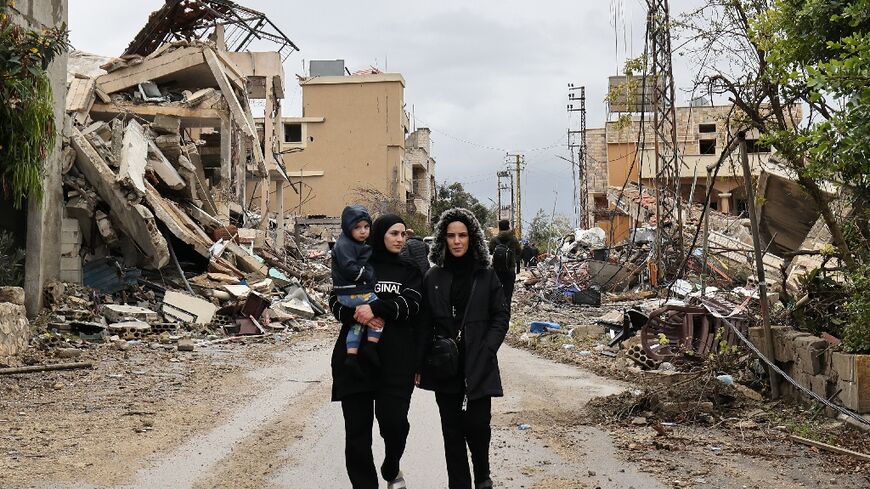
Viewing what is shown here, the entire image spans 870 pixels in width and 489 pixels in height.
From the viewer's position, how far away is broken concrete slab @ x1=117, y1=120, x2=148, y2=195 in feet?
57.5

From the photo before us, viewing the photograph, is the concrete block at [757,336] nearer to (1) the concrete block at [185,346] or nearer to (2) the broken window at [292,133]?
(1) the concrete block at [185,346]

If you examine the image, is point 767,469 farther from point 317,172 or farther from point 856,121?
point 317,172

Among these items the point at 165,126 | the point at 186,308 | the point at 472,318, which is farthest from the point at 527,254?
the point at 472,318

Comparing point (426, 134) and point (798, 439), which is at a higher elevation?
point (426, 134)

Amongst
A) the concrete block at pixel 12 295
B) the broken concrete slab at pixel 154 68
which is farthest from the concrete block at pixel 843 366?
the broken concrete slab at pixel 154 68

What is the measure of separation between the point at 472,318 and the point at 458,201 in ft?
237

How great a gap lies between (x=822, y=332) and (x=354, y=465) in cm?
585

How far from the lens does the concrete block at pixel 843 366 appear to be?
7785 millimetres

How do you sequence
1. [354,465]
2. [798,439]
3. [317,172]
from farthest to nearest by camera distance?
[317,172]
[798,439]
[354,465]

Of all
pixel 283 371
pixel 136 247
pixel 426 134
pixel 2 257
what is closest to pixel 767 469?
pixel 283 371

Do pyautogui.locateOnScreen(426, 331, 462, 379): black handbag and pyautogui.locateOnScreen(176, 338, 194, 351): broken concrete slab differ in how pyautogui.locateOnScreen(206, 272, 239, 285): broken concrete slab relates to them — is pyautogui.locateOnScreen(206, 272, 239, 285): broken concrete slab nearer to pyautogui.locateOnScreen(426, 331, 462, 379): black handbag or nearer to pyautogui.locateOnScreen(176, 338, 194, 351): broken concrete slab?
pyautogui.locateOnScreen(176, 338, 194, 351): broken concrete slab

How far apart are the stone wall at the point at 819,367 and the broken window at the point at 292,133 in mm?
54767

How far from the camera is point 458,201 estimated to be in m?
Result: 77.7

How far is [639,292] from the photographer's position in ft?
82.3
